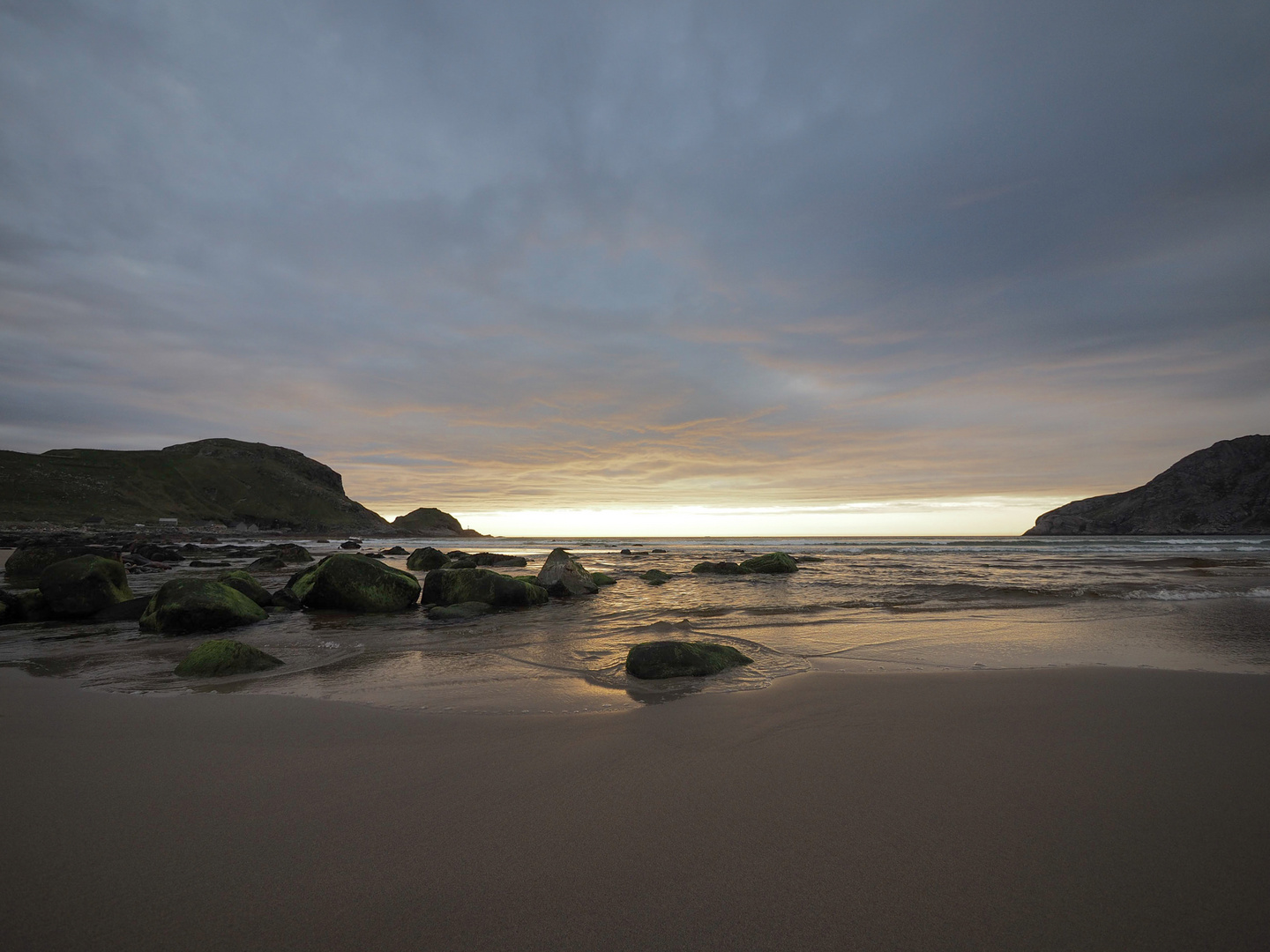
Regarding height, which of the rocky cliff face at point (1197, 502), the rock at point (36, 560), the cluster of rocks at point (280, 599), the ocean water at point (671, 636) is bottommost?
the ocean water at point (671, 636)

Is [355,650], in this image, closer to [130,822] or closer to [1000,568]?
[130,822]

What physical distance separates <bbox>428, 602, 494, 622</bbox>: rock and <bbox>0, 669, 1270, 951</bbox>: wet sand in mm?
6322

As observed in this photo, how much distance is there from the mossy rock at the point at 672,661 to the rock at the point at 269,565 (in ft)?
74.5

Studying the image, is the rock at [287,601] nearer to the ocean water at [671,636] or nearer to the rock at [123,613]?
the ocean water at [671,636]

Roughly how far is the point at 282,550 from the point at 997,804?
113 feet

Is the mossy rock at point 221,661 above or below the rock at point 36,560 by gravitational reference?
below

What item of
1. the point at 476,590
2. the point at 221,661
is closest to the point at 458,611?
A: the point at 476,590

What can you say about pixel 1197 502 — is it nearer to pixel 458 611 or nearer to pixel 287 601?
pixel 458 611

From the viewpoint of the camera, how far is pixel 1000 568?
73.9 feet

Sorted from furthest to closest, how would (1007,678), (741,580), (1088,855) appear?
(741,580) < (1007,678) < (1088,855)

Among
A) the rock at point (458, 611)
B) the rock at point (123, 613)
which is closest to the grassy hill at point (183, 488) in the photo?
the rock at point (123, 613)

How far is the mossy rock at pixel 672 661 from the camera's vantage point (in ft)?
20.2

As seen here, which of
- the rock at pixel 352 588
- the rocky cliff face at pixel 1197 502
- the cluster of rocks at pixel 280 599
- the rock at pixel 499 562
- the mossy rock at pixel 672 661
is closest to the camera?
the mossy rock at pixel 672 661

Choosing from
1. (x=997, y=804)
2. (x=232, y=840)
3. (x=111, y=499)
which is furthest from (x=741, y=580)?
(x=111, y=499)
